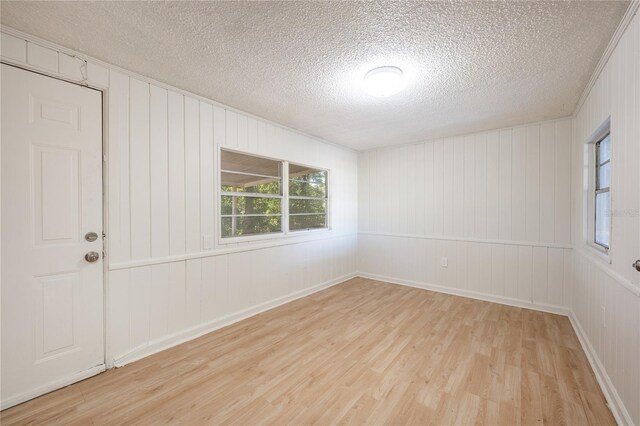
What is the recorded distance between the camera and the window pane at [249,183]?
3125 millimetres

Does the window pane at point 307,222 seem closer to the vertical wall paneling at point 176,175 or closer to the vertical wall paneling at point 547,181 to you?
the vertical wall paneling at point 176,175

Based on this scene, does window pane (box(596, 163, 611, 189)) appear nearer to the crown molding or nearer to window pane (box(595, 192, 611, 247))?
window pane (box(595, 192, 611, 247))

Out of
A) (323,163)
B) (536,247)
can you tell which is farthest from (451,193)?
(323,163)

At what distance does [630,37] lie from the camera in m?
1.61

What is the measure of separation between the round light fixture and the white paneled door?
2266mm

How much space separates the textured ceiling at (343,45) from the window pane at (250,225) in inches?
53.6

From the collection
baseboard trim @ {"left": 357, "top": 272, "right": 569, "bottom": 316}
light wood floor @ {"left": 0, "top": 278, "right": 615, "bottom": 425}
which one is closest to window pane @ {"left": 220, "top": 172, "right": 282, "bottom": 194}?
light wood floor @ {"left": 0, "top": 278, "right": 615, "bottom": 425}

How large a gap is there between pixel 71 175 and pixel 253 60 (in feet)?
5.46

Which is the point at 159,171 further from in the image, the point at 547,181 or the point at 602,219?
the point at 547,181

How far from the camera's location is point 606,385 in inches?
74.7

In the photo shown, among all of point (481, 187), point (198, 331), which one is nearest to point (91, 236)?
point (198, 331)

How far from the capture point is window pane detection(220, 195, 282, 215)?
123 inches

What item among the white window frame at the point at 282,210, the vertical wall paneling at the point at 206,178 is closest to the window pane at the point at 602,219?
the white window frame at the point at 282,210

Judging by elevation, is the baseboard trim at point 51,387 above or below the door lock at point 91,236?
below
